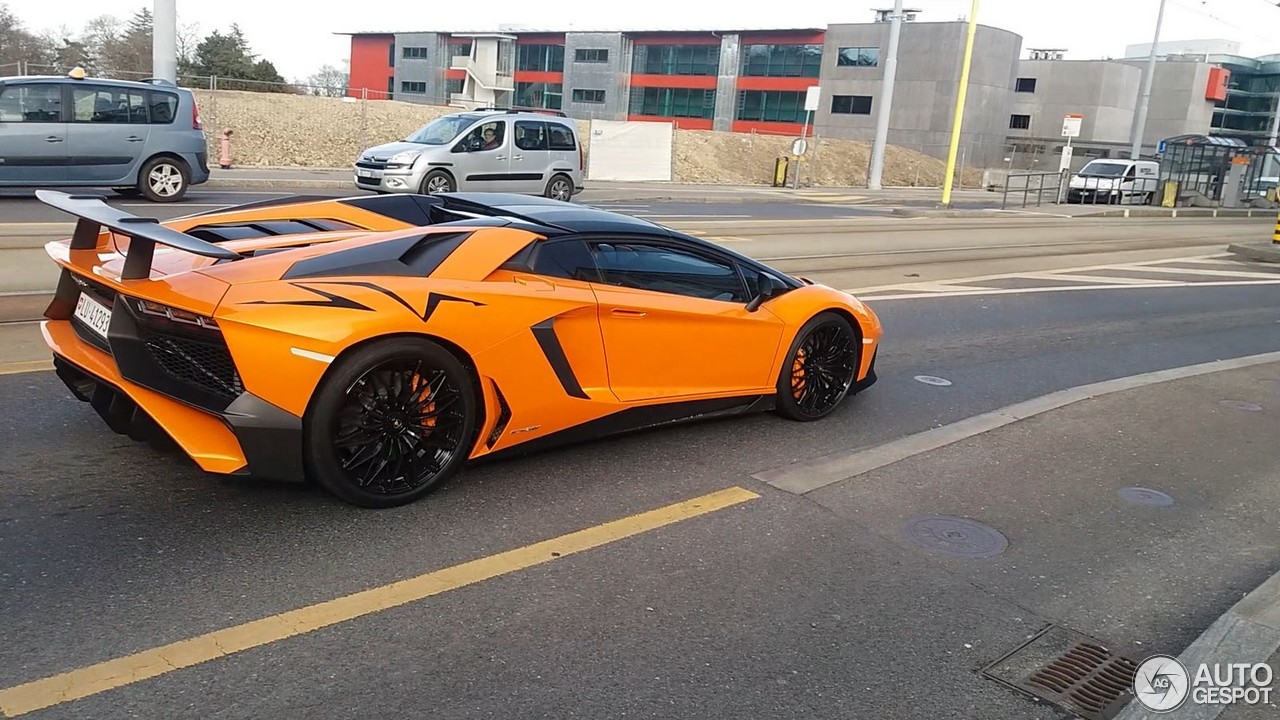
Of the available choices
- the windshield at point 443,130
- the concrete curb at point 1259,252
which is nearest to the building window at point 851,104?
the concrete curb at point 1259,252

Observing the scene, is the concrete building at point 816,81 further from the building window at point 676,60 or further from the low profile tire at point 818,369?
the low profile tire at point 818,369

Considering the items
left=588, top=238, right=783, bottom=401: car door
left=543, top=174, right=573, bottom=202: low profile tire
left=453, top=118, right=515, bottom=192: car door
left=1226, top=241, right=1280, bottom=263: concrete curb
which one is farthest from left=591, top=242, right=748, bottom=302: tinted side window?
left=1226, top=241, right=1280, bottom=263: concrete curb

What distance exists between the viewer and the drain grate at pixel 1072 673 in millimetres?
3416

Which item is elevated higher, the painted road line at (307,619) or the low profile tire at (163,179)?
the low profile tire at (163,179)

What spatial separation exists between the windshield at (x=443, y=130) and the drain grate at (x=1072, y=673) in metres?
16.8

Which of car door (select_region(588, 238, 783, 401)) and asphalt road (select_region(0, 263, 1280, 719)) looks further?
car door (select_region(588, 238, 783, 401))

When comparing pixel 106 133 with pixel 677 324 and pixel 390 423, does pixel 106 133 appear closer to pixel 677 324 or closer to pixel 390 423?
pixel 677 324

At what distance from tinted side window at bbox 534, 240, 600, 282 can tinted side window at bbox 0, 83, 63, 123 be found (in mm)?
13071

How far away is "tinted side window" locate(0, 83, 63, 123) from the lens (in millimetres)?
14625

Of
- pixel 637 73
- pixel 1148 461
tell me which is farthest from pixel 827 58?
pixel 1148 461

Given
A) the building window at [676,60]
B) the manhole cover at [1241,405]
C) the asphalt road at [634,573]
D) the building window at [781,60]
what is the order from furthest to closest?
1. the building window at [676,60]
2. the building window at [781,60]
3. the manhole cover at [1241,405]
4. the asphalt road at [634,573]

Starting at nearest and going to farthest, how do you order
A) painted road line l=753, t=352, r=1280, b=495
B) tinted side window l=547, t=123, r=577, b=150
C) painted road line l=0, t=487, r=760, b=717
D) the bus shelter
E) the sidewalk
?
painted road line l=0, t=487, r=760, b=717 → the sidewalk → painted road line l=753, t=352, r=1280, b=495 → tinted side window l=547, t=123, r=577, b=150 → the bus shelter

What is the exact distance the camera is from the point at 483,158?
19.3 meters

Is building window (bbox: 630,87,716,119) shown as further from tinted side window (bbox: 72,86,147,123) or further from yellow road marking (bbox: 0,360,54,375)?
yellow road marking (bbox: 0,360,54,375)
